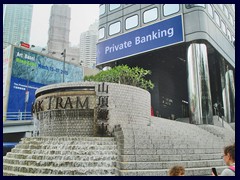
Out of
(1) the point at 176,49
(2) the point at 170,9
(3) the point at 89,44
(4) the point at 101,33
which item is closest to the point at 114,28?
(4) the point at 101,33

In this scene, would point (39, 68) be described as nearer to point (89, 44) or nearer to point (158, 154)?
point (89, 44)

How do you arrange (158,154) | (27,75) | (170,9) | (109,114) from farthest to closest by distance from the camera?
1. (27,75)
2. (170,9)
3. (109,114)
4. (158,154)

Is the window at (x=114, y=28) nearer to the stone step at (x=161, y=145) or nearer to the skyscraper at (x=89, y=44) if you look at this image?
the stone step at (x=161, y=145)

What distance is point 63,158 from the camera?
725 centimetres

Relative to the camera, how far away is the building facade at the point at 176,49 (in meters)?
16.9

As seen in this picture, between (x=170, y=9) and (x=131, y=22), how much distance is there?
372 cm

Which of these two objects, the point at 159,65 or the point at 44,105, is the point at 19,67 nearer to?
the point at 159,65

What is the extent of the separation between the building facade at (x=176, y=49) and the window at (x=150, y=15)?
0.08m

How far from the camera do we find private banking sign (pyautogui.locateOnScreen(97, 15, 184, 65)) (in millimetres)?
18203

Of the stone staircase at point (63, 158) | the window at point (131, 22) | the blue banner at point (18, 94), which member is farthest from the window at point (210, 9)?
the blue banner at point (18, 94)

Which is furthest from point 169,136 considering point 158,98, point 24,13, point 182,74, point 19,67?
point 24,13

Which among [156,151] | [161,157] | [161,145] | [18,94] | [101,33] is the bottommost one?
[161,157]

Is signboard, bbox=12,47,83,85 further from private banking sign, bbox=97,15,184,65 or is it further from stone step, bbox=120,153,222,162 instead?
stone step, bbox=120,153,222,162

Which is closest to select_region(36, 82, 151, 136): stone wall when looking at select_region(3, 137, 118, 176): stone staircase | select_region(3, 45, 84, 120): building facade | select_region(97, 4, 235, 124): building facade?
select_region(3, 137, 118, 176): stone staircase
